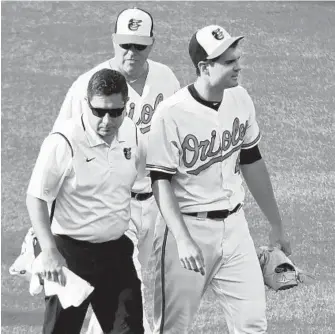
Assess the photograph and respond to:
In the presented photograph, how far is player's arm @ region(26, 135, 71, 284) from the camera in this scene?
18.6 ft

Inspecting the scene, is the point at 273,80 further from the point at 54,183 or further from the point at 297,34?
the point at 54,183

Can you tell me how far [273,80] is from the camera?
1329 centimetres

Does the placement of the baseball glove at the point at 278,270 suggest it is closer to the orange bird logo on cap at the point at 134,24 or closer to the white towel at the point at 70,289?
the white towel at the point at 70,289

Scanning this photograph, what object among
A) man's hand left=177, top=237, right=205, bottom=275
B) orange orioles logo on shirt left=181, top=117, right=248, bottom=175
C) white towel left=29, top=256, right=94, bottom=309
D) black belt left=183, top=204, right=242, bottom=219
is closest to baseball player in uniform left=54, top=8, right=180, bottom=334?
black belt left=183, top=204, right=242, bottom=219

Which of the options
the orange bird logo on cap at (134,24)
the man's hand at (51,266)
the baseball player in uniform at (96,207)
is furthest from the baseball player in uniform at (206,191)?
the orange bird logo on cap at (134,24)

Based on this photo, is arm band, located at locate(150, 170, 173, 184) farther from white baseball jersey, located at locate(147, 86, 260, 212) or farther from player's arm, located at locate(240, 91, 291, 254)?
player's arm, located at locate(240, 91, 291, 254)

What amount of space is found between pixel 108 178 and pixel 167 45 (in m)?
8.26

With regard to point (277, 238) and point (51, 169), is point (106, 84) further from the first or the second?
point (277, 238)

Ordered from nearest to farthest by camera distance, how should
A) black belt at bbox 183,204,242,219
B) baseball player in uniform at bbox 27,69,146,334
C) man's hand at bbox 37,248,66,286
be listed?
man's hand at bbox 37,248,66,286 < baseball player in uniform at bbox 27,69,146,334 < black belt at bbox 183,204,242,219

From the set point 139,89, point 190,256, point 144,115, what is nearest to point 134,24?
point 139,89

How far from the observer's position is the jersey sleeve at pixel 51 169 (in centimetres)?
582

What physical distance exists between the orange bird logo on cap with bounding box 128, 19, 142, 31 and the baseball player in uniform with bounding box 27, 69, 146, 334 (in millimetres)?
1340

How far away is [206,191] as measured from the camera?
6.27 m

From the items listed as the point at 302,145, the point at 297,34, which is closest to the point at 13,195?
the point at 302,145
